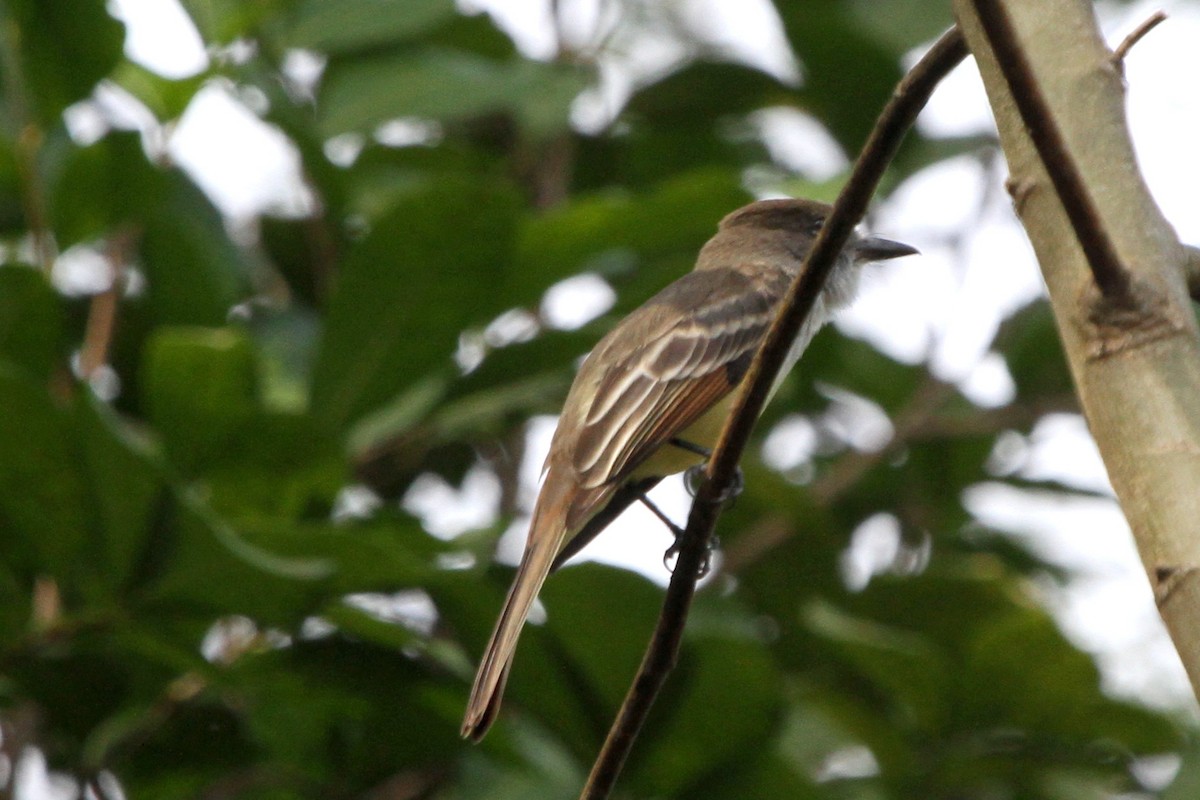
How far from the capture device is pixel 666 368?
373 cm

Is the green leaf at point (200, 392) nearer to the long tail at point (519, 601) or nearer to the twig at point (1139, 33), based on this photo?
the long tail at point (519, 601)

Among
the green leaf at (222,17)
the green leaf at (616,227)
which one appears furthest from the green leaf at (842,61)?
the green leaf at (222,17)

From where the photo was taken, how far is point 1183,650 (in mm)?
1476

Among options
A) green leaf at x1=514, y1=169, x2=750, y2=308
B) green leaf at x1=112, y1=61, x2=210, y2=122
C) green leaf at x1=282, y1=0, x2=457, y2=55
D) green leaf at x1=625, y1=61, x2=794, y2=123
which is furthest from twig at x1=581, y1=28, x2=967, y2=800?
green leaf at x1=625, y1=61, x2=794, y2=123

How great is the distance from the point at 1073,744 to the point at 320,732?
1.96m

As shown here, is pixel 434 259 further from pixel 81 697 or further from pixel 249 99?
pixel 81 697

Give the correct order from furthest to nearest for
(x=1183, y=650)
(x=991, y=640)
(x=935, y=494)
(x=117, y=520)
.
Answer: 1. (x=935, y=494)
2. (x=991, y=640)
3. (x=117, y=520)
4. (x=1183, y=650)

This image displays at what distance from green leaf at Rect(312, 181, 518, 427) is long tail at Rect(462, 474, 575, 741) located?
633 mm

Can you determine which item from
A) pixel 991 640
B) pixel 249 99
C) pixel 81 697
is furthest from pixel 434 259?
pixel 991 640

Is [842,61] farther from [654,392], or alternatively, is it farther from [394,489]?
[394,489]

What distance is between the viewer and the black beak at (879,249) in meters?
4.37

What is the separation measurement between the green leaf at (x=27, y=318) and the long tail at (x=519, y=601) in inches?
49.0

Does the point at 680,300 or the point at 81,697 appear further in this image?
the point at 680,300

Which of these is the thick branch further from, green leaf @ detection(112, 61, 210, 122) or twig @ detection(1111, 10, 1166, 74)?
green leaf @ detection(112, 61, 210, 122)
